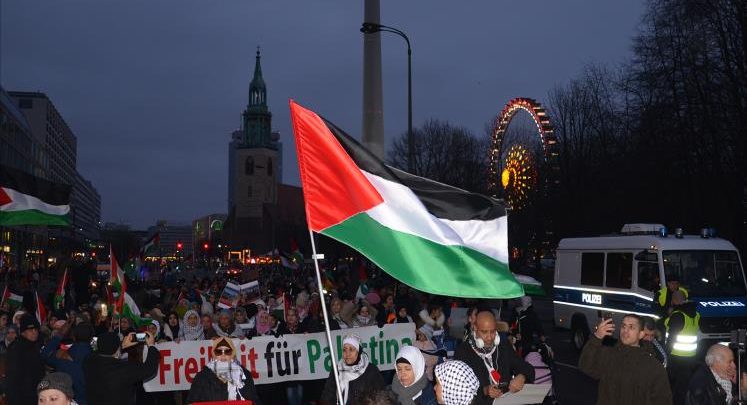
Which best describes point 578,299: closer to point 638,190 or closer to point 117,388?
point 117,388

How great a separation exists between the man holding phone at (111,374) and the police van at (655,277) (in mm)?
8903

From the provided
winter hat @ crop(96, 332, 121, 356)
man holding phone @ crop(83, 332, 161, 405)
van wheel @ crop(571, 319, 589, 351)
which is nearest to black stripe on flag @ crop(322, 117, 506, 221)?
man holding phone @ crop(83, 332, 161, 405)

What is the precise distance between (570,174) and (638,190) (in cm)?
1034

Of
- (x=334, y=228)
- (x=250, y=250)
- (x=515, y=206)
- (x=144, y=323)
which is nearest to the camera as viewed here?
(x=334, y=228)

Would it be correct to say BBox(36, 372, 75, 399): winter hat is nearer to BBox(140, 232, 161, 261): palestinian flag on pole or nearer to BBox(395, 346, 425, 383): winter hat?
BBox(395, 346, 425, 383): winter hat

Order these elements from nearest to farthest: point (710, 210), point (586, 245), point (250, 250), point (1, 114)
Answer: point (586, 245) < point (710, 210) < point (1, 114) < point (250, 250)

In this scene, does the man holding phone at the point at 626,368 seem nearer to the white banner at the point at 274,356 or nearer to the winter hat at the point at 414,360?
the winter hat at the point at 414,360

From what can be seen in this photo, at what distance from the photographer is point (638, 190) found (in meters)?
33.6

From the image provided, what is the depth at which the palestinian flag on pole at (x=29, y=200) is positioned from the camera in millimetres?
14793

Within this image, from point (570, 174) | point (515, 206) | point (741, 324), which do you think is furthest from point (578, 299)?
point (515, 206)

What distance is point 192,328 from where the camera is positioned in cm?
1136

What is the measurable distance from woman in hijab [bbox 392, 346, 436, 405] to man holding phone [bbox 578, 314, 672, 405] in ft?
4.67

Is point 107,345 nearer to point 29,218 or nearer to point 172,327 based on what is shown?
point 172,327

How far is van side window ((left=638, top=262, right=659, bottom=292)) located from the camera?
48.9ft
